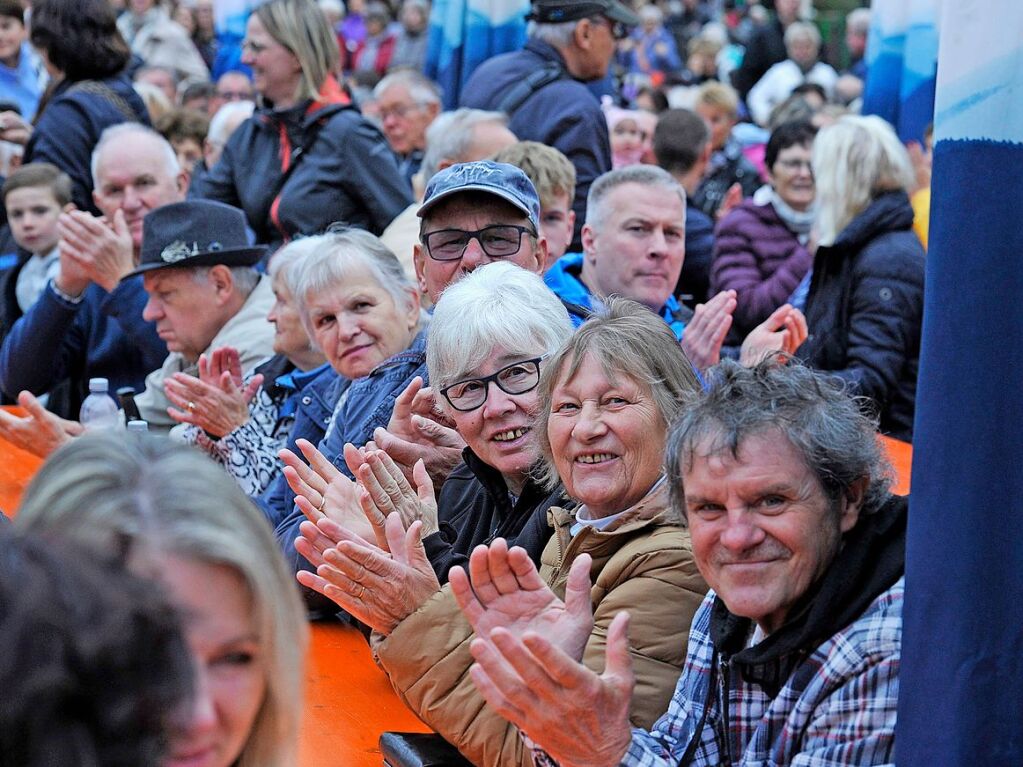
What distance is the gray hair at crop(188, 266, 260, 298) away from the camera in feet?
16.2

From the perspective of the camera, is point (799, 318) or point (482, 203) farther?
point (799, 318)

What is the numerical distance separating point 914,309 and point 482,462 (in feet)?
7.06

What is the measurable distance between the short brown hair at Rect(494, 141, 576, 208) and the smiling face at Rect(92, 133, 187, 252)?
5.63ft

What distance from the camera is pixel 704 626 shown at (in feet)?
7.76

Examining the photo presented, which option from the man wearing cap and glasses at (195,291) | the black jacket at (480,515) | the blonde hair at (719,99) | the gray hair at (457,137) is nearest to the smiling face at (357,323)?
the black jacket at (480,515)

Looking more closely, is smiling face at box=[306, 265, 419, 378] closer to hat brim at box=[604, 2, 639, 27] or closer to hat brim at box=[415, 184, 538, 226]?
hat brim at box=[415, 184, 538, 226]

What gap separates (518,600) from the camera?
7.76 ft

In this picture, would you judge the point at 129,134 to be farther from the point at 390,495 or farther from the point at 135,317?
the point at 390,495

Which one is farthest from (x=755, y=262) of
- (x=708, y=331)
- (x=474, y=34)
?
(x=474, y=34)

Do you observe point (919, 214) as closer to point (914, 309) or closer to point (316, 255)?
point (914, 309)

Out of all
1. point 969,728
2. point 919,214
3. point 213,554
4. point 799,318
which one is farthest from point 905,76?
point 213,554

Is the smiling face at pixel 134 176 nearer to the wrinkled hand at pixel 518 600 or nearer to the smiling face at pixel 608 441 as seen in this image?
the smiling face at pixel 608 441

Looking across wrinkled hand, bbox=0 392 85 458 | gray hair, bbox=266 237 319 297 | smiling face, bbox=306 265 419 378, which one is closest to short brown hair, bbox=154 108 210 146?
wrinkled hand, bbox=0 392 85 458

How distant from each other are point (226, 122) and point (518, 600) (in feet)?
20.9
